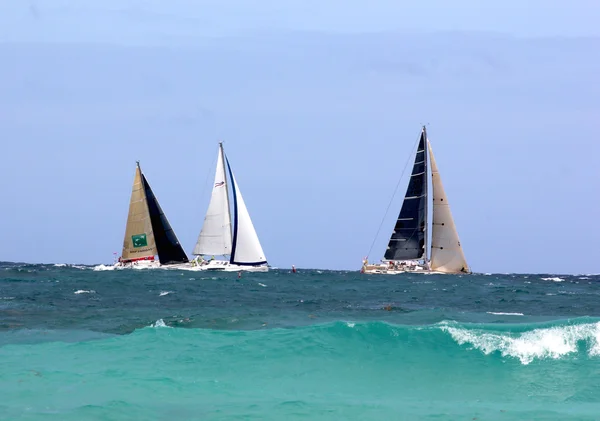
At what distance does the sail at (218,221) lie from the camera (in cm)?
6425

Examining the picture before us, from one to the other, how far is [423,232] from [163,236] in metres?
19.7

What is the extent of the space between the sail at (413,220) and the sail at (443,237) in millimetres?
815

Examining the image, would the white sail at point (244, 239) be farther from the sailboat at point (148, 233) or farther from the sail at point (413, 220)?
the sail at point (413, 220)

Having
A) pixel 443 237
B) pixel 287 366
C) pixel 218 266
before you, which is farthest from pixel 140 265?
pixel 287 366

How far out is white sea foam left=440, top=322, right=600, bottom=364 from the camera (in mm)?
20766

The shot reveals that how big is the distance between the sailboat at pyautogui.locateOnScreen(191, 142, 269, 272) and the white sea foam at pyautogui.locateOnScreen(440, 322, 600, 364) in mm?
42430

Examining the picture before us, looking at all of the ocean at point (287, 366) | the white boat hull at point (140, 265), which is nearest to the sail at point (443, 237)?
the white boat hull at point (140, 265)

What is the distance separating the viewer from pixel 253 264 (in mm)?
64812

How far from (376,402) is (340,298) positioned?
23.1m

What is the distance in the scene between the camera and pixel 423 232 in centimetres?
6481

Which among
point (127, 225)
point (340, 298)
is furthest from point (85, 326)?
point (127, 225)

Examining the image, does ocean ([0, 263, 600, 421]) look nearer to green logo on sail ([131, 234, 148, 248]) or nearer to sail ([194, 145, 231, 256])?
sail ([194, 145, 231, 256])

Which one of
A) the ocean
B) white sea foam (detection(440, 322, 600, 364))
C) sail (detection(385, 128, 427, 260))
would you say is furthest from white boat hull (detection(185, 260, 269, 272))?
white sea foam (detection(440, 322, 600, 364))

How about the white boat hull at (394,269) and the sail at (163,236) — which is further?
the sail at (163,236)
